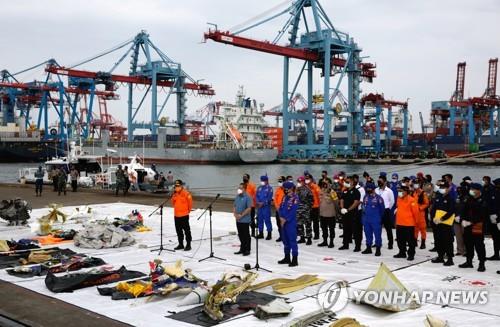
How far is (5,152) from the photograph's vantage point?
3236 inches

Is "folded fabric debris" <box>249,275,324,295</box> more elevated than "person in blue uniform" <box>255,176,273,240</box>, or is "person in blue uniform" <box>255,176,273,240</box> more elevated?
"person in blue uniform" <box>255,176,273,240</box>

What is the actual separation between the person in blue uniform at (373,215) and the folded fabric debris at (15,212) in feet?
29.5

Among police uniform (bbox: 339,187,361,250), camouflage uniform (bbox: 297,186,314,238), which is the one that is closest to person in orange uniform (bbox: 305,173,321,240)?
camouflage uniform (bbox: 297,186,314,238)

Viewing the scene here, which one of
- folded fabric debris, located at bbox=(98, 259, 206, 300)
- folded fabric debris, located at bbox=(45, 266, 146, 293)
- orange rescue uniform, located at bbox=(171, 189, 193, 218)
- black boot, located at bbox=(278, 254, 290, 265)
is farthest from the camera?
orange rescue uniform, located at bbox=(171, 189, 193, 218)

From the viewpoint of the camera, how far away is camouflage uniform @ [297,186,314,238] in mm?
10461

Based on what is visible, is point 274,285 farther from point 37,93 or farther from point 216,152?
point 37,93

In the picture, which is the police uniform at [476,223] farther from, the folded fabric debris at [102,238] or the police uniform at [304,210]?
the folded fabric debris at [102,238]

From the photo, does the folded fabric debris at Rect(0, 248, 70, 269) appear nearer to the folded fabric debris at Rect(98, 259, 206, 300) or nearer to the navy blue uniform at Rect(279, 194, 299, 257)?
the folded fabric debris at Rect(98, 259, 206, 300)

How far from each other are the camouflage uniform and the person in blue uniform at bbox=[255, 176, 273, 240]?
2.83 ft

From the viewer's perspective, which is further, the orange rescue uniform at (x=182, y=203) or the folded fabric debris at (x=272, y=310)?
the orange rescue uniform at (x=182, y=203)

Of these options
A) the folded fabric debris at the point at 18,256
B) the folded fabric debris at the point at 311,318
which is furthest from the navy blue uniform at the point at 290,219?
the folded fabric debris at the point at 18,256

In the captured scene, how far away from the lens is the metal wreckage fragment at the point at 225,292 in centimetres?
610

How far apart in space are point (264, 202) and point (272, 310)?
5.21 metres

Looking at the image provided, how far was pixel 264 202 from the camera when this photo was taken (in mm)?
11125
